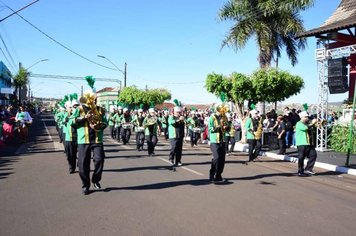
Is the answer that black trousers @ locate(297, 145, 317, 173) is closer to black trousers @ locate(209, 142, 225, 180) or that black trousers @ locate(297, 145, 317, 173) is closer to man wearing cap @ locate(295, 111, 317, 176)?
man wearing cap @ locate(295, 111, 317, 176)

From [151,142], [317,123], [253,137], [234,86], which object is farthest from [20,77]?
[317,123]

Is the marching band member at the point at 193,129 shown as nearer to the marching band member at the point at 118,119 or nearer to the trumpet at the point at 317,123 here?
the marching band member at the point at 118,119

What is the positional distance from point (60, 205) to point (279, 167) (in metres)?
7.72

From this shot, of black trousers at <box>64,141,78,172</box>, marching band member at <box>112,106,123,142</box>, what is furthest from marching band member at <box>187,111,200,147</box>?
black trousers at <box>64,141,78,172</box>

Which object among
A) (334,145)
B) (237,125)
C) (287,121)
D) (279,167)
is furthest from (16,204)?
(237,125)

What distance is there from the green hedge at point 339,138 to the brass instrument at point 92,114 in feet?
38.9

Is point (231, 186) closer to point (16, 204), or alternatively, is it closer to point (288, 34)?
point (16, 204)

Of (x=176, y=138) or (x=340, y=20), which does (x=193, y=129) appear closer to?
(x=176, y=138)

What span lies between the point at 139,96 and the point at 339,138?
115 ft

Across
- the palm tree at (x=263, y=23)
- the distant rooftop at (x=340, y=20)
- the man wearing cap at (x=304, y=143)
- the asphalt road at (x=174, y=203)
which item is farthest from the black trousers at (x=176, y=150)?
the palm tree at (x=263, y=23)

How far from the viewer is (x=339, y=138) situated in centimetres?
1714

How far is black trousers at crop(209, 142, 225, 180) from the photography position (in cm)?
924

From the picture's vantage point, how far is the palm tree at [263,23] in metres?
24.8

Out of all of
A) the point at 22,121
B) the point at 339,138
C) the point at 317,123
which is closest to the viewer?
the point at 317,123
